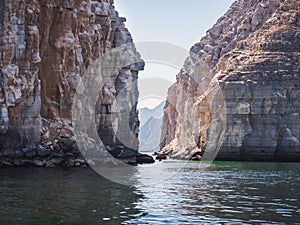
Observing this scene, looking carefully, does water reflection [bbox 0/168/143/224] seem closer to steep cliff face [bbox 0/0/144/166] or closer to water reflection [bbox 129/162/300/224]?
water reflection [bbox 129/162/300/224]

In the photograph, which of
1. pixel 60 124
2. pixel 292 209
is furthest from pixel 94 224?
pixel 60 124

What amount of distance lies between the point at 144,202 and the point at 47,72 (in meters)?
47.4

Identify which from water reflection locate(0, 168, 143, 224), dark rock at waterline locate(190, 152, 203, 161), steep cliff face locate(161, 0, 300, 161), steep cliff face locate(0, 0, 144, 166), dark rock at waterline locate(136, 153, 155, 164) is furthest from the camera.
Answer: dark rock at waterline locate(190, 152, 203, 161)

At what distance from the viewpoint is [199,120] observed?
113562mm

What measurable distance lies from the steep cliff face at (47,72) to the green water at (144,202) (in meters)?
19.5

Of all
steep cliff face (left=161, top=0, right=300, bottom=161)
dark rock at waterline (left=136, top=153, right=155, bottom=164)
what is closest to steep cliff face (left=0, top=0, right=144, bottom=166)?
dark rock at waterline (left=136, top=153, right=155, bottom=164)

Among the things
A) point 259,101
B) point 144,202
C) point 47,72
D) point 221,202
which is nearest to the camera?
point 144,202

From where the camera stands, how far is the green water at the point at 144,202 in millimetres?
27453

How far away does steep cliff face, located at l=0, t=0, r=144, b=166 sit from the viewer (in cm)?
6706

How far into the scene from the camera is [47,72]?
77.8 m

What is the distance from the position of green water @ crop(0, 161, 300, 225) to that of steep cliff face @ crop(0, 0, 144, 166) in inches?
767

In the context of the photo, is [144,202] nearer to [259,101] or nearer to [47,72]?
[47,72]

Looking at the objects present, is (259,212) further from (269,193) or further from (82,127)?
(82,127)

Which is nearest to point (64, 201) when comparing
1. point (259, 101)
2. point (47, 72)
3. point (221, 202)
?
point (221, 202)
